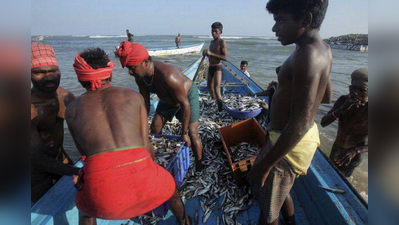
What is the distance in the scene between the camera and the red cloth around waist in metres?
1.90

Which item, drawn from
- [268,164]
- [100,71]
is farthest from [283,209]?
[100,71]

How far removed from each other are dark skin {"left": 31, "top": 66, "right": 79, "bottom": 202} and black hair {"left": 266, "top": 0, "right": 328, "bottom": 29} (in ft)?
9.41

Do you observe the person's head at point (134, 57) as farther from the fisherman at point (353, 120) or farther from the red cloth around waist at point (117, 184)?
the fisherman at point (353, 120)

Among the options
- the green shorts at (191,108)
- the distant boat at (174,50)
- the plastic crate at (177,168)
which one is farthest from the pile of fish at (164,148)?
the distant boat at (174,50)

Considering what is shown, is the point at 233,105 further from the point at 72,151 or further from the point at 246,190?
the point at 72,151

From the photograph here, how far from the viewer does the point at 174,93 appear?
3504 mm

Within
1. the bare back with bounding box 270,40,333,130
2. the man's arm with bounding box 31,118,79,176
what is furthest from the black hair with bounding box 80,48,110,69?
the bare back with bounding box 270,40,333,130

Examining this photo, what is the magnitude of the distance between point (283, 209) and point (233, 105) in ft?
12.4

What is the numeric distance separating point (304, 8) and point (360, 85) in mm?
2201

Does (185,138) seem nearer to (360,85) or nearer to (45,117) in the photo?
(45,117)

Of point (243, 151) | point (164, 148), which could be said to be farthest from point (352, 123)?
point (164, 148)

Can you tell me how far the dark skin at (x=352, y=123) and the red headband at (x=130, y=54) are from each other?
3287 mm

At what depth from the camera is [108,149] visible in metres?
1.94

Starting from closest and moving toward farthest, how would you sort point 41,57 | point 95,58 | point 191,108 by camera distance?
point 95,58 → point 41,57 → point 191,108
